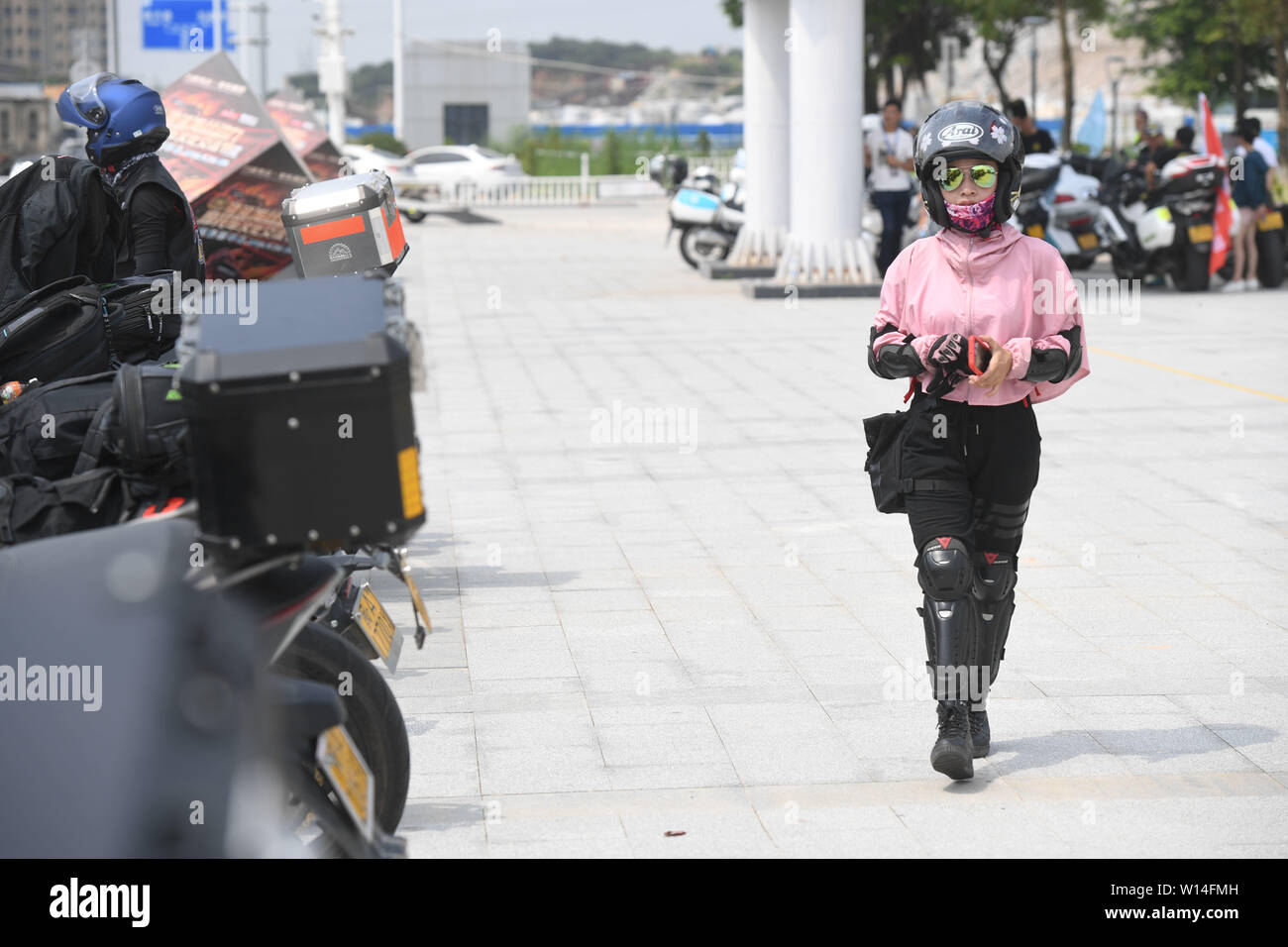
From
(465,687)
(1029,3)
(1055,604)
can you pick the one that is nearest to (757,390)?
(1055,604)

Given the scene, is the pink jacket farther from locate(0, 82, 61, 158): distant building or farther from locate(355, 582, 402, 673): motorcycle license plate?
locate(0, 82, 61, 158): distant building

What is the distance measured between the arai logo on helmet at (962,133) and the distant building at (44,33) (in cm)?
10569

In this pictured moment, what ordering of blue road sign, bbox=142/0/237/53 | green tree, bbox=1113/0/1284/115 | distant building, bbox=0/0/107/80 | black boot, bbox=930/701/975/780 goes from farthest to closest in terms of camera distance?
distant building, bbox=0/0/107/80 → green tree, bbox=1113/0/1284/115 → blue road sign, bbox=142/0/237/53 → black boot, bbox=930/701/975/780

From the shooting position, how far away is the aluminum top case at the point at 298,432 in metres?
2.78

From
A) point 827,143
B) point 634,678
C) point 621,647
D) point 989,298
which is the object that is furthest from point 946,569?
point 827,143

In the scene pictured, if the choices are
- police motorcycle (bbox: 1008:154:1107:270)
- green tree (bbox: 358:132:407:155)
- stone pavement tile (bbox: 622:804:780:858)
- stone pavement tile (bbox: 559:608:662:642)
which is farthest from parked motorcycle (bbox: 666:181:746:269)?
green tree (bbox: 358:132:407:155)

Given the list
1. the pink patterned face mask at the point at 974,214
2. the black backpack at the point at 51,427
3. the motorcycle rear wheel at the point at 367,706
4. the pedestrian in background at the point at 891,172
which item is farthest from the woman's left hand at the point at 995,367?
the pedestrian in background at the point at 891,172

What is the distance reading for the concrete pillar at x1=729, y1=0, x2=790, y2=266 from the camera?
21.4 meters

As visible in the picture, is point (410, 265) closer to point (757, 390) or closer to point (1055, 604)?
point (757, 390)

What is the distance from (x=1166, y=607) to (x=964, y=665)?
6.68 feet

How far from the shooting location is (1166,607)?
6.46m

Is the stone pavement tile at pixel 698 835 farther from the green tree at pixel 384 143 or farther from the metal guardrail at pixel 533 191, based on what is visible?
the green tree at pixel 384 143

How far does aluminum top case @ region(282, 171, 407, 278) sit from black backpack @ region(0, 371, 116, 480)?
1.38 m
